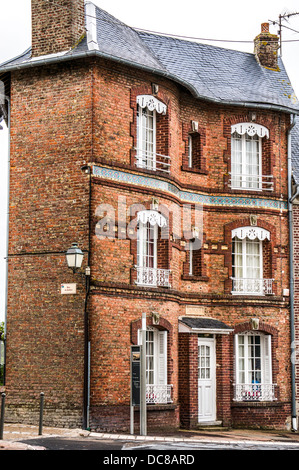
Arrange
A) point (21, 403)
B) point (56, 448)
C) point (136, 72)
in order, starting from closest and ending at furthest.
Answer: point (56, 448)
point (21, 403)
point (136, 72)

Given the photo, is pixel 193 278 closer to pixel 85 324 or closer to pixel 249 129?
pixel 85 324

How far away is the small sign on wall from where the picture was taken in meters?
22.2

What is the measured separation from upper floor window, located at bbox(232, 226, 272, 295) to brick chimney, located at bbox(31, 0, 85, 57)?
25.0 ft

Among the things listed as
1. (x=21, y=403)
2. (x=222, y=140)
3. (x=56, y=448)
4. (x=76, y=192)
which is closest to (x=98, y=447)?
(x=56, y=448)

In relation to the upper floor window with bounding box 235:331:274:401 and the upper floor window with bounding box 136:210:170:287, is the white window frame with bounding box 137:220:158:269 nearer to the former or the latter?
the upper floor window with bounding box 136:210:170:287

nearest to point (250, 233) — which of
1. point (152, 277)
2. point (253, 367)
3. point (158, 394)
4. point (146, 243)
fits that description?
point (146, 243)

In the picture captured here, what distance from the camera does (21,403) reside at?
22594mm

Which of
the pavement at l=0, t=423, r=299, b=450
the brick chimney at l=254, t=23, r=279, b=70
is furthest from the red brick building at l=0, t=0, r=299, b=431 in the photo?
the brick chimney at l=254, t=23, r=279, b=70

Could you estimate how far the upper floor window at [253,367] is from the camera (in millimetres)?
26000

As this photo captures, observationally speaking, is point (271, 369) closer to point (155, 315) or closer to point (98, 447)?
point (155, 315)

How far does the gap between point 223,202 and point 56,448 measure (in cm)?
1139

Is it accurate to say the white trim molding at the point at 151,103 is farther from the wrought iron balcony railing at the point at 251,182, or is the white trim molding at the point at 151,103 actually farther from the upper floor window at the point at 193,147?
the wrought iron balcony railing at the point at 251,182

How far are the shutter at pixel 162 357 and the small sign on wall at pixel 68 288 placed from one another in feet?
10.6

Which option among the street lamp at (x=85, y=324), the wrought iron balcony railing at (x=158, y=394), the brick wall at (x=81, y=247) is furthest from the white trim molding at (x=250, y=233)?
the street lamp at (x=85, y=324)
